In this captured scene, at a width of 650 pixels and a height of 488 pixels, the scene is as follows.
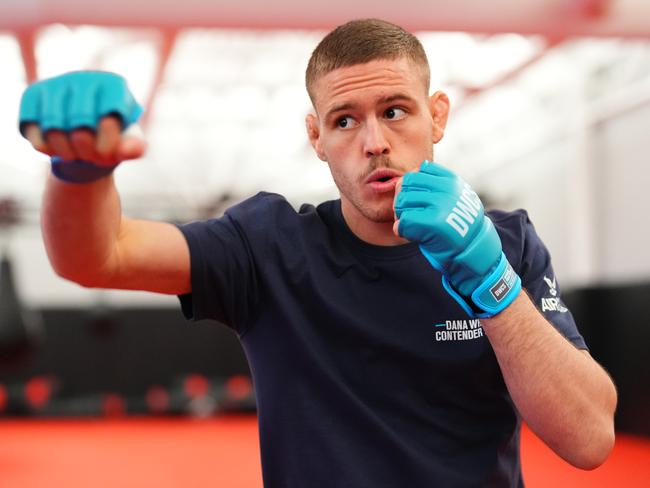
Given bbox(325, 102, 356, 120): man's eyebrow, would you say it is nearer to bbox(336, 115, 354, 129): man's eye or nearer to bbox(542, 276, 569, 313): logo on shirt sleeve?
bbox(336, 115, 354, 129): man's eye

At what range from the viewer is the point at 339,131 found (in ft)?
5.39

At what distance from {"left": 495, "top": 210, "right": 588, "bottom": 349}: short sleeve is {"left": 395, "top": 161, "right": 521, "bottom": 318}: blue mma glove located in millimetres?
202

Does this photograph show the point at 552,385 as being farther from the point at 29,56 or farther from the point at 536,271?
the point at 29,56

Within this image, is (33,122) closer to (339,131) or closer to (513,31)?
(339,131)

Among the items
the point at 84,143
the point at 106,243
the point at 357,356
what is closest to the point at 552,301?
the point at 357,356

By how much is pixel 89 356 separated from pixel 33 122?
22.1 feet

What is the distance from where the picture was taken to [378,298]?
1590mm

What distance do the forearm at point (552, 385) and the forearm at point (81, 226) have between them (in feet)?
2.25

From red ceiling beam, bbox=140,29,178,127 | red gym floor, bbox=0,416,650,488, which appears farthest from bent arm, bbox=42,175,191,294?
red ceiling beam, bbox=140,29,178,127

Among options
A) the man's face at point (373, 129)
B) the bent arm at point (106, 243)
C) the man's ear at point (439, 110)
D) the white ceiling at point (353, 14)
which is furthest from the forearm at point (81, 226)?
the white ceiling at point (353, 14)

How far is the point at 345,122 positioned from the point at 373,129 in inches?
3.8

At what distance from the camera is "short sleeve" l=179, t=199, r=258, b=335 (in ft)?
4.92

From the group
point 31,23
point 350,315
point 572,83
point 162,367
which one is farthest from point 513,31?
point 162,367

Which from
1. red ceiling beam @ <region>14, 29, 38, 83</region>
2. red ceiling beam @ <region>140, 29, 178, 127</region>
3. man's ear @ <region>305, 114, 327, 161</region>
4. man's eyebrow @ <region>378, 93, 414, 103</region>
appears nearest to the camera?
man's eyebrow @ <region>378, 93, 414, 103</region>
